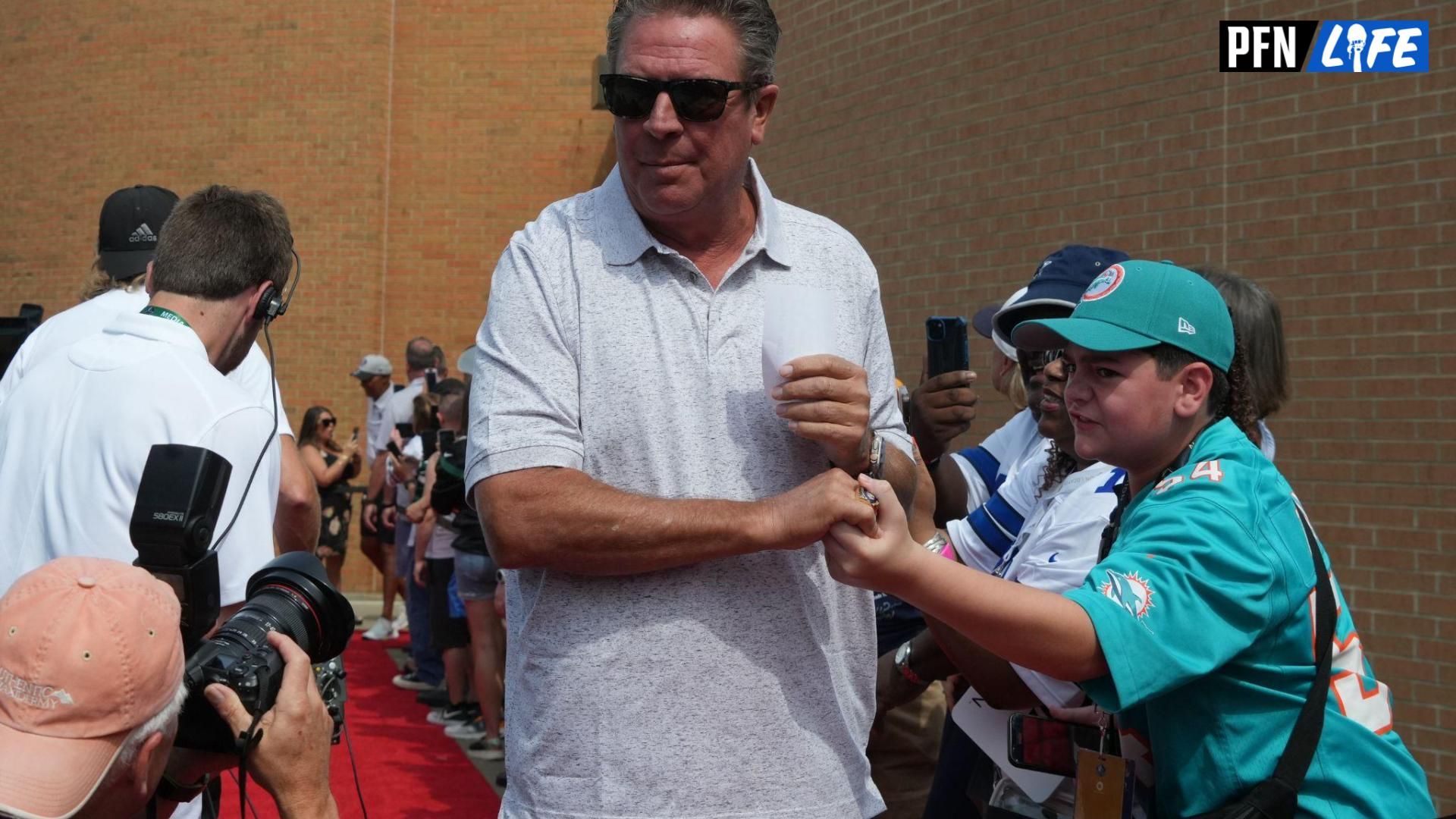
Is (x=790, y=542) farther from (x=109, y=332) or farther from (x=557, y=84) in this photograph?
(x=557, y=84)

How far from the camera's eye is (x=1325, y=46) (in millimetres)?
6488

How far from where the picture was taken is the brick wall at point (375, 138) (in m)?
16.5

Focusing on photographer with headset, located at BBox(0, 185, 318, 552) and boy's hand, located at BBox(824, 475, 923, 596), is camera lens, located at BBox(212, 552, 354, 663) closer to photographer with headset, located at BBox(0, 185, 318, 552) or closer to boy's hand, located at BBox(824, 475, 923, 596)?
boy's hand, located at BBox(824, 475, 923, 596)

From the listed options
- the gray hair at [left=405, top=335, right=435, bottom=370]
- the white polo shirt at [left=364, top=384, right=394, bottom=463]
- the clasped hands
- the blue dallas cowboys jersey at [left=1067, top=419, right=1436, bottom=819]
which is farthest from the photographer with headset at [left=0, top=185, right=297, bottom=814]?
the white polo shirt at [left=364, top=384, right=394, bottom=463]

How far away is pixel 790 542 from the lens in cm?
222

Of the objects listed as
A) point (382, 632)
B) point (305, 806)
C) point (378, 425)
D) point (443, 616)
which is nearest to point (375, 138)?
point (378, 425)

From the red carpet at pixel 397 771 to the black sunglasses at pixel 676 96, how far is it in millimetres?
4458

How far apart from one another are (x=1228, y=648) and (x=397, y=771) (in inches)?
274

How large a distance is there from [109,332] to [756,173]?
1.60 metres

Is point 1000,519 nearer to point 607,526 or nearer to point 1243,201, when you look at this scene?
point 607,526

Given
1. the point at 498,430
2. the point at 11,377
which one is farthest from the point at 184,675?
the point at 11,377

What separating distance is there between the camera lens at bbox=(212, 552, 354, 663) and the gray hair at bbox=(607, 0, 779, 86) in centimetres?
108

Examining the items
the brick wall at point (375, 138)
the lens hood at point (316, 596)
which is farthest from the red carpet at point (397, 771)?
the brick wall at point (375, 138)

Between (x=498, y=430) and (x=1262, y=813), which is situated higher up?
(x=498, y=430)
